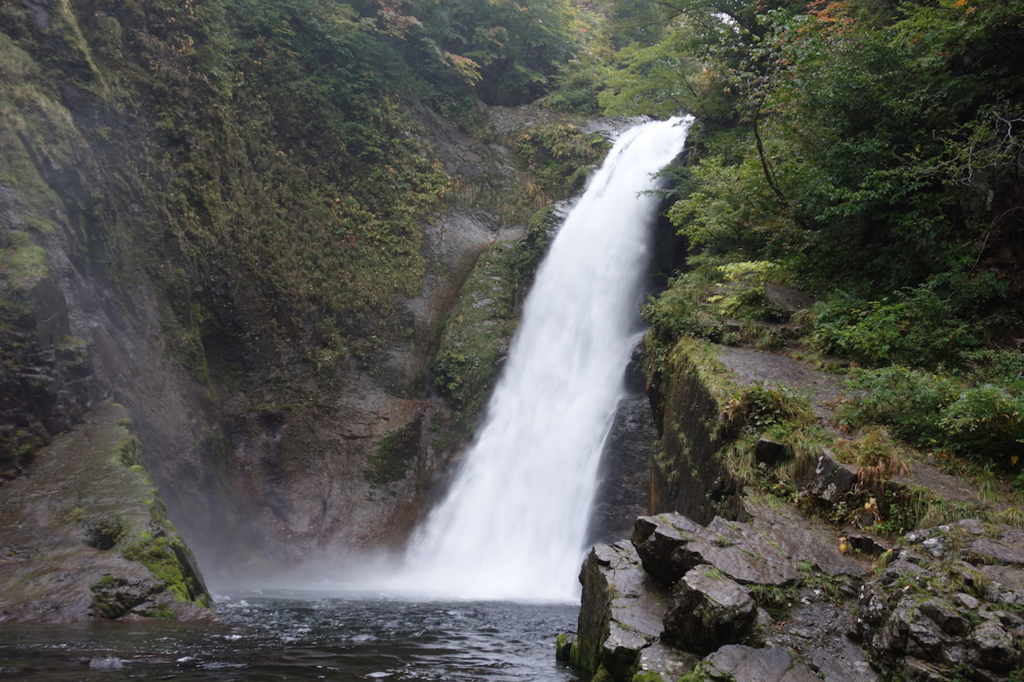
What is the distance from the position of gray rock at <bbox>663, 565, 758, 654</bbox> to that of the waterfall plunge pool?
61.7 inches

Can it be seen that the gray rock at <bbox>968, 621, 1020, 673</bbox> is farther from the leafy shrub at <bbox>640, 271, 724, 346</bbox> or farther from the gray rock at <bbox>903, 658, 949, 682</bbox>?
the leafy shrub at <bbox>640, 271, 724, 346</bbox>

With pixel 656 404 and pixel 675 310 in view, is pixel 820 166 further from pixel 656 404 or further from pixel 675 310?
pixel 656 404

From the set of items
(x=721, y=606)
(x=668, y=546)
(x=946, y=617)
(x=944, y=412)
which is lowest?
(x=721, y=606)

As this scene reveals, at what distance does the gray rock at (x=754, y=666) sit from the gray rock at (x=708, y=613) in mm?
170

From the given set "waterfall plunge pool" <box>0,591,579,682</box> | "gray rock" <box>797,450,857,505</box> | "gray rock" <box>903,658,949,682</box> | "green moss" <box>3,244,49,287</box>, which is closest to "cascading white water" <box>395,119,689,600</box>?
"waterfall plunge pool" <box>0,591,579,682</box>

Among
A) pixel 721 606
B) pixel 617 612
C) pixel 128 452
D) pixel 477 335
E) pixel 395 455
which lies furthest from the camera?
pixel 477 335

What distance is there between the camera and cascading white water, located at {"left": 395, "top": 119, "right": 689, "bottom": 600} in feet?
43.5

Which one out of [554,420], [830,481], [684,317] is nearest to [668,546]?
[830,481]

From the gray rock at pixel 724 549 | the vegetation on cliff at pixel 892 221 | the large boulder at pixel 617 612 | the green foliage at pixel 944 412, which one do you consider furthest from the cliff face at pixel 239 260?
the green foliage at pixel 944 412

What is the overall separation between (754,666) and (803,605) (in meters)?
0.88

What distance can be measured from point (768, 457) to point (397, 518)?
11129mm

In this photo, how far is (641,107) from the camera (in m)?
16.9

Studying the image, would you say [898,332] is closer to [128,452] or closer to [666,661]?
[666,661]

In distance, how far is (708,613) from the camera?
4.62 m
